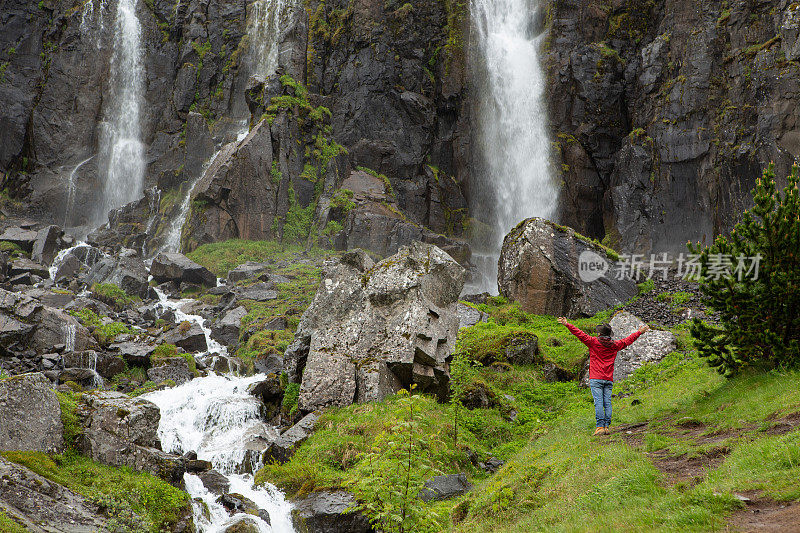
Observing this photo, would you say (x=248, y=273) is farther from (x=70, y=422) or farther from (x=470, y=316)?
(x=70, y=422)

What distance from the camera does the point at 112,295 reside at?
3241 centimetres

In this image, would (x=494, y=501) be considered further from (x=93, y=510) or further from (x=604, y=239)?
(x=604, y=239)

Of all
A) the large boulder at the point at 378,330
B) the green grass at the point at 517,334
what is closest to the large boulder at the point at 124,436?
the large boulder at the point at 378,330

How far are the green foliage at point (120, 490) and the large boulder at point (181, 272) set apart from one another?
29.8 meters

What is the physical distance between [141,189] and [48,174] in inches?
326

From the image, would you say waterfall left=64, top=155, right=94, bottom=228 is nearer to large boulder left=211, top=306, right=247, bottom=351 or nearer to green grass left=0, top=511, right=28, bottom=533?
large boulder left=211, top=306, right=247, bottom=351

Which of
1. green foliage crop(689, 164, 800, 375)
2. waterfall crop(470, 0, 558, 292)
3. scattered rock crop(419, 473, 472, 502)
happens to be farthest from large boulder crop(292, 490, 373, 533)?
waterfall crop(470, 0, 558, 292)

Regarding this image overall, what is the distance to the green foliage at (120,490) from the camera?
8.28 metres

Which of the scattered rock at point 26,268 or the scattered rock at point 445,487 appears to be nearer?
the scattered rock at point 445,487

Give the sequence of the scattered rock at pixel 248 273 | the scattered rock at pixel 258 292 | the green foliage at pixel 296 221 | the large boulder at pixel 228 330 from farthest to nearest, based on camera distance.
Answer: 1. the green foliage at pixel 296 221
2. the scattered rock at pixel 248 273
3. the scattered rock at pixel 258 292
4. the large boulder at pixel 228 330

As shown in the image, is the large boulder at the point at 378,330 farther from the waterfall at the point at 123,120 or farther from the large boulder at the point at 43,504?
the waterfall at the point at 123,120

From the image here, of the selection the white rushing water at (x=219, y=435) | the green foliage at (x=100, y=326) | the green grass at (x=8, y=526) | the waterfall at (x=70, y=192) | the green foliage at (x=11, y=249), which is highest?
the waterfall at (x=70, y=192)

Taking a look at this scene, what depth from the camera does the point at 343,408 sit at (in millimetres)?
15383

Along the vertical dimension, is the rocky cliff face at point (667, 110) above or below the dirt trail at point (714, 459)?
above
